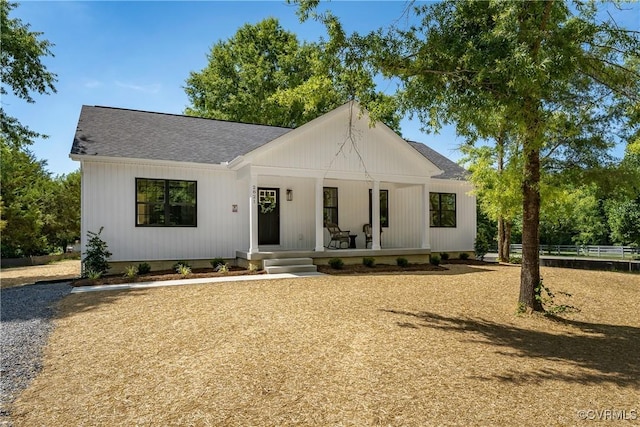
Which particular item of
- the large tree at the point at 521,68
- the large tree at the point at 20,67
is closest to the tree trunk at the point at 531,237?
the large tree at the point at 521,68

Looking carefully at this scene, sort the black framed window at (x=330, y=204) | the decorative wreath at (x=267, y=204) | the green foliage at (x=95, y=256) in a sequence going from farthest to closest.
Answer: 1. the black framed window at (x=330, y=204)
2. the decorative wreath at (x=267, y=204)
3. the green foliage at (x=95, y=256)

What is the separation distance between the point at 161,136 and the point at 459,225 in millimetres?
12441

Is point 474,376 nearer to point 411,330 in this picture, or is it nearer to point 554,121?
point 411,330

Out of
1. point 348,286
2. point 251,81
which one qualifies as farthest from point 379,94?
point 251,81

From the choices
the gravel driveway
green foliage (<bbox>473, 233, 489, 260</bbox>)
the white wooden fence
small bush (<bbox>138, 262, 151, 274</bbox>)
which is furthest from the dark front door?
the white wooden fence

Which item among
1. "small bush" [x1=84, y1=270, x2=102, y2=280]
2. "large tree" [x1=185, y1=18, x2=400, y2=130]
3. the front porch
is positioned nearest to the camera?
"small bush" [x1=84, y1=270, x2=102, y2=280]

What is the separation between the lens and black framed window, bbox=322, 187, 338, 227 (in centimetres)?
1487

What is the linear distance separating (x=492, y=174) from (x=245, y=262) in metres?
8.77

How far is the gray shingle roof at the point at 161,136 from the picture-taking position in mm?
11711

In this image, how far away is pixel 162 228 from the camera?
1209 cm

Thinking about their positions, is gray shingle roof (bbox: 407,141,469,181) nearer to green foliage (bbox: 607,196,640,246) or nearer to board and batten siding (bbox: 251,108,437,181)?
board and batten siding (bbox: 251,108,437,181)

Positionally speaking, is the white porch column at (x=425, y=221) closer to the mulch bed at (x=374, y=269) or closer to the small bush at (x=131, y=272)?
the mulch bed at (x=374, y=269)

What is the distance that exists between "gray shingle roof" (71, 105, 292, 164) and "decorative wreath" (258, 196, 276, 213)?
177 cm

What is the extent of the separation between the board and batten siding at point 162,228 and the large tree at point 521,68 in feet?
24.3
